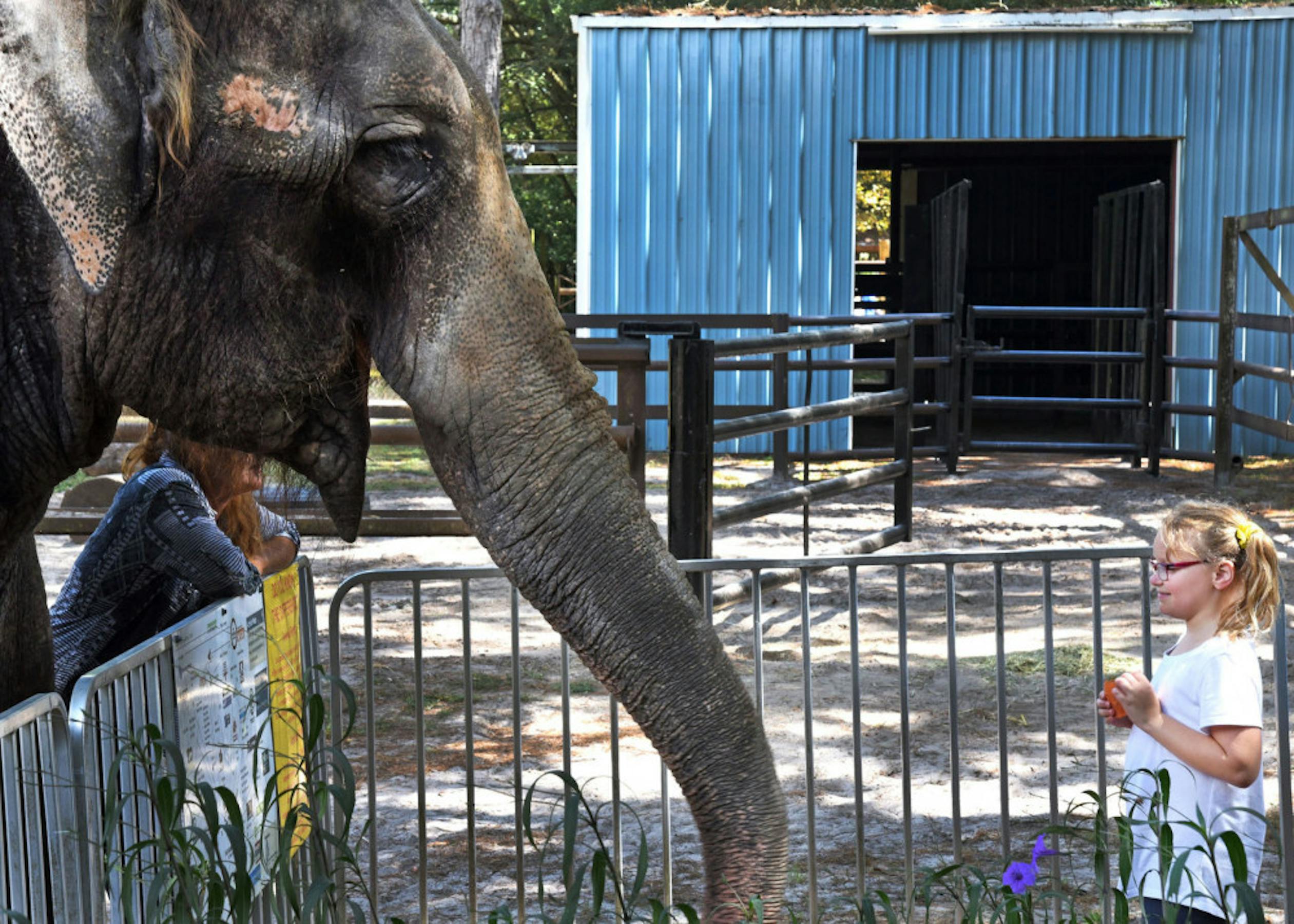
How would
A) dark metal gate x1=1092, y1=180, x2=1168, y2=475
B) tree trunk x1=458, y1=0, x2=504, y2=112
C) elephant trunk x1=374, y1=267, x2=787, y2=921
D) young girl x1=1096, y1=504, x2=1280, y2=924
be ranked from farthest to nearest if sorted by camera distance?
tree trunk x1=458, y1=0, x2=504, y2=112
dark metal gate x1=1092, y1=180, x2=1168, y2=475
young girl x1=1096, y1=504, x2=1280, y2=924
elephant trunk x1=374, y1=267, x2=787, y2=921

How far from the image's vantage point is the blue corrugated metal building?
50.0ft

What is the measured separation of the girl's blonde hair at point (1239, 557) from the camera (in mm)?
3227

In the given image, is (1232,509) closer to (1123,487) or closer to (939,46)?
(1123,487)

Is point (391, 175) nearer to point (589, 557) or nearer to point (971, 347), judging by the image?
point (589, 557)

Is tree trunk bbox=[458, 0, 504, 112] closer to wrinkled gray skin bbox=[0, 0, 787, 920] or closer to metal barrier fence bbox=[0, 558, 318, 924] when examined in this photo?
metal barrier fence bbox=[0, 558, 318, 924]

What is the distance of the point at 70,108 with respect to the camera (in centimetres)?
187

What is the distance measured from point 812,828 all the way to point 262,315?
7.41ft

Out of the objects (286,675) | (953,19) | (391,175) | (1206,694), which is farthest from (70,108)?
(953,19)

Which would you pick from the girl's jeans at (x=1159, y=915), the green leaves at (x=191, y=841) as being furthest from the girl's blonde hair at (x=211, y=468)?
the girl's jeans at (x=1159, y=915)

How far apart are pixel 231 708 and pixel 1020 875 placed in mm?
1610

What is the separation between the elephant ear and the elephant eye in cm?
29

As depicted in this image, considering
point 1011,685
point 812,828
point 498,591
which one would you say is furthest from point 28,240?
point 498,591

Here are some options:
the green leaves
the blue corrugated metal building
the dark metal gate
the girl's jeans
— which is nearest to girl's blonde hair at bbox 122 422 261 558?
the green leaves

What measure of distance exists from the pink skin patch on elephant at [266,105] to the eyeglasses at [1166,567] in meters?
2.13
